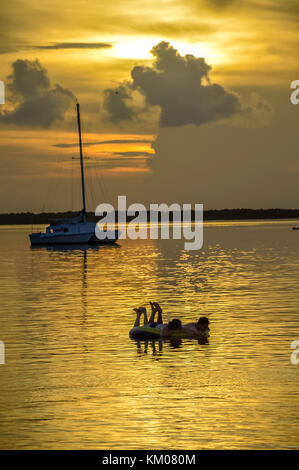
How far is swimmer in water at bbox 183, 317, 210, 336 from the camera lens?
30547mm

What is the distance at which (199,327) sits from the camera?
30.6 metres

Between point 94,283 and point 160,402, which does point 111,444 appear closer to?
point 160,402

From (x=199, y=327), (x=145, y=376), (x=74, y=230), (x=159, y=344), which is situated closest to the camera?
(x=145, y=376)

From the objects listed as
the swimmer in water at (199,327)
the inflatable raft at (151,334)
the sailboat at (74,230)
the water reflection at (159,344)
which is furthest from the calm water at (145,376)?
the sailboat at (74,230)

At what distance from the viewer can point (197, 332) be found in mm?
30797

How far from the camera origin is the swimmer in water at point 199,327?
30547 millimetres

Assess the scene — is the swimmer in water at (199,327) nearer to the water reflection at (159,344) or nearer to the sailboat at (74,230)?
the water reflection at (159,344)

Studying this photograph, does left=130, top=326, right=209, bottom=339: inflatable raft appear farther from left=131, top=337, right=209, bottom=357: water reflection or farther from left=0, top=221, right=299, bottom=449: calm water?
left=0, top=221, right=299, bottom=449: calm water

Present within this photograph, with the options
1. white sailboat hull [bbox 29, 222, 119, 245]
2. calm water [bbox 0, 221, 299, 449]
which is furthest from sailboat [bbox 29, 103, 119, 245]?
calm water [bbox 0, 221, 299, 449]

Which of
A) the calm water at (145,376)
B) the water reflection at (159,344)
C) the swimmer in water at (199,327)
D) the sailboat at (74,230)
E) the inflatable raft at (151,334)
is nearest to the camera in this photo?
the calm water at (145,376)

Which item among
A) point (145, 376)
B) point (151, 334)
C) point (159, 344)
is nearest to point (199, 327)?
point (159, 344)

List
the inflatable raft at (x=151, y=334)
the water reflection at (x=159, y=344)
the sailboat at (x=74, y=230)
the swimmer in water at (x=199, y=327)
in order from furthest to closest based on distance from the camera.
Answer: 1. the sailboat at (x=74, y=230)
2. the inflatable raft at (x=151, y=334)
3. the swimmer in water at (x=199, y=327)
4. the water reflection at (x=159, y=344)

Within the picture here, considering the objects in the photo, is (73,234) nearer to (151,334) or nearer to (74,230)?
(74,230)
